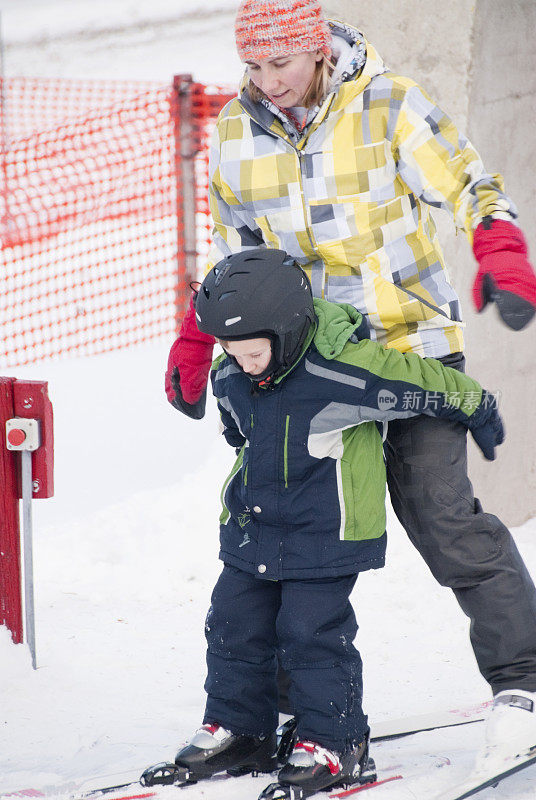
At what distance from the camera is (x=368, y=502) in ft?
7.70

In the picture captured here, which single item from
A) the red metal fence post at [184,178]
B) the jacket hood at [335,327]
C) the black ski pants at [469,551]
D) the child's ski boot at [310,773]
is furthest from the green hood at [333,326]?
the red metal fence post at [184,178]

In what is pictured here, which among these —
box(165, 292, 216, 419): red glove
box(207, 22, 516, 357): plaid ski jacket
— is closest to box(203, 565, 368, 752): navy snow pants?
box(165, 292, 216, 419): red glove

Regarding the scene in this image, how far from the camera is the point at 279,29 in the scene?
7.21 ft

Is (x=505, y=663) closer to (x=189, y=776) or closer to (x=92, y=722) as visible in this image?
(x=189, y=776)

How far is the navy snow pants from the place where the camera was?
7.61 feet

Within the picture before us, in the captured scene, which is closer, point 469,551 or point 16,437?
point 469,551

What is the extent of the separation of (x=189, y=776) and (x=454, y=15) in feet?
9.29

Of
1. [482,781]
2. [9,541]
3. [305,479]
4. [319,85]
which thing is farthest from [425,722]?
[319,85]

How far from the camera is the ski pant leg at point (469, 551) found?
2354mm

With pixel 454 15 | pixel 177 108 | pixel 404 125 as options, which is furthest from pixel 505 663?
pixel 177 108

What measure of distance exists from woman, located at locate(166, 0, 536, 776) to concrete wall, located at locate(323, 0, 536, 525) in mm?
1425

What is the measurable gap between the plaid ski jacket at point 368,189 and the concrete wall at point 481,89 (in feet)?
4.67

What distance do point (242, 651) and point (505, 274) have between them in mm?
1143

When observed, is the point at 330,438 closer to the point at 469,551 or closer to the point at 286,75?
the point at 469,551
